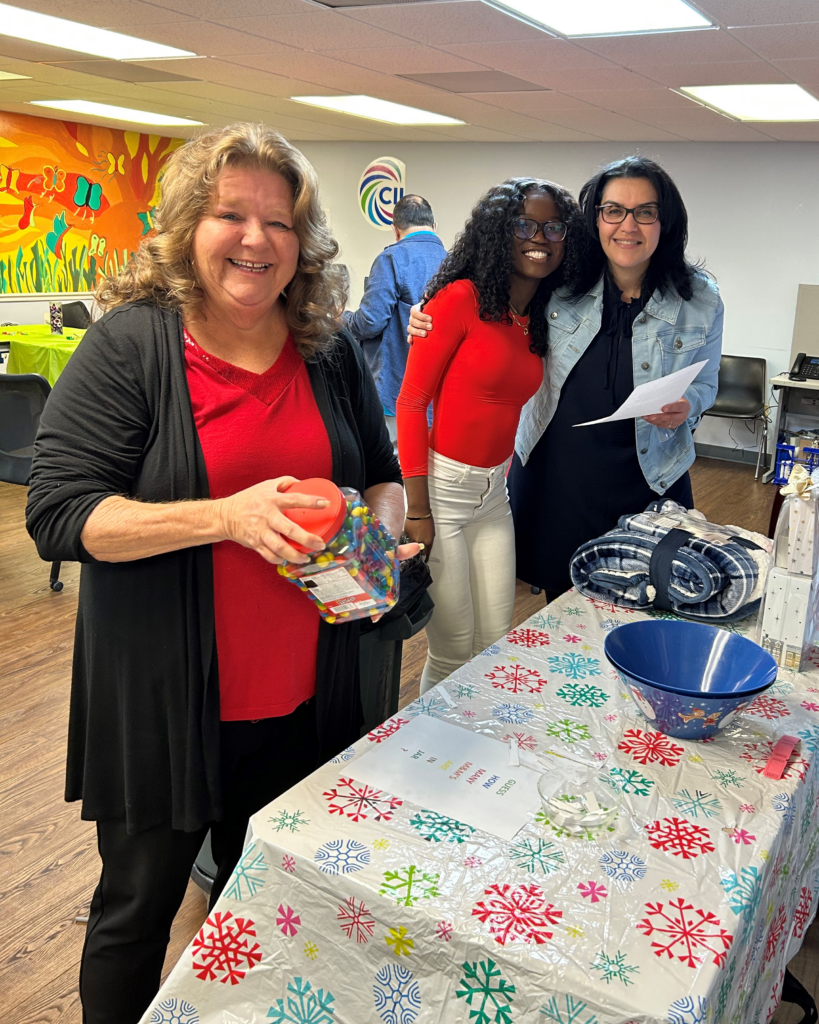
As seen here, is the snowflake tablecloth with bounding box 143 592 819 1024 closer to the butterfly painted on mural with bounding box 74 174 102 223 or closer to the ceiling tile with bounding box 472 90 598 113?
the ceiling tile with bounding box 472 90 598 113

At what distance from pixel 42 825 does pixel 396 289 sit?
110 inches

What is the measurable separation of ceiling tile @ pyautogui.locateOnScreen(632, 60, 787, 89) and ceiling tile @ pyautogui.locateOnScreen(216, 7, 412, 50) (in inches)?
50.2

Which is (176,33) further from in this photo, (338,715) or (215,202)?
(338,715)

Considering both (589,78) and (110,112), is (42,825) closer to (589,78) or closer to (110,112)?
(589,78)

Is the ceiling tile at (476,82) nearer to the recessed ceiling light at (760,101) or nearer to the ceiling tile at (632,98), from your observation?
the ceiling tile at (632,98)

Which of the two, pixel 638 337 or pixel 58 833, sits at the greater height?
pixel 638 337

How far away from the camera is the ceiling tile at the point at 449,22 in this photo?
356 cm

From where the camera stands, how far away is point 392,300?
425 cm

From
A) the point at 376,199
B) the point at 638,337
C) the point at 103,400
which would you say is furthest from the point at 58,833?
the point at 376,199

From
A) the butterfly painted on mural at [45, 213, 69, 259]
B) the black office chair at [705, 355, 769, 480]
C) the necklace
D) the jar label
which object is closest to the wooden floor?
the jar label

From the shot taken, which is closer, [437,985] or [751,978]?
[437,985]

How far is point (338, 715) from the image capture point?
149 centimetres

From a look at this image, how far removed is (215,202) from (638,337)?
117cm

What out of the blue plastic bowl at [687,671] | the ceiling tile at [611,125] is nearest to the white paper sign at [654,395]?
the blue plastic bowl at [687,671]
